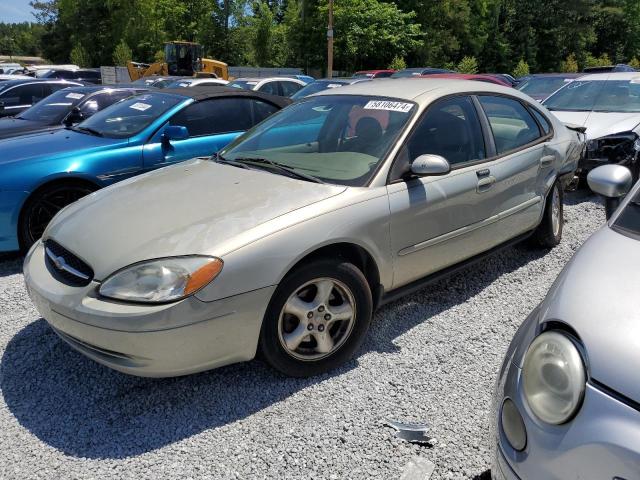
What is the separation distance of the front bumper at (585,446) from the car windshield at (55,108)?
7.95m

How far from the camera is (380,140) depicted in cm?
326

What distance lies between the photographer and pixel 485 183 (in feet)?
11.7

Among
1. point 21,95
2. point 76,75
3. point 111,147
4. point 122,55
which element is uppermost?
point 122,55

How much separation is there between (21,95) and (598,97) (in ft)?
36.9

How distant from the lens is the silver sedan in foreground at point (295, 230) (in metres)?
2.42

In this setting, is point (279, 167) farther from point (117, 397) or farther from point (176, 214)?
point (117, 397)

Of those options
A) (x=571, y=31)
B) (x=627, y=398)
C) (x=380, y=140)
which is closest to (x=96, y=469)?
(x=627, y=398)

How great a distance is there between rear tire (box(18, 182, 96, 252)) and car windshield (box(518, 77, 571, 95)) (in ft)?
27.5

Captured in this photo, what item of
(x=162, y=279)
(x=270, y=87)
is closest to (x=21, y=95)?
(x=270, y=87)

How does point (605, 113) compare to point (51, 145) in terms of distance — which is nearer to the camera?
point (51, 145)

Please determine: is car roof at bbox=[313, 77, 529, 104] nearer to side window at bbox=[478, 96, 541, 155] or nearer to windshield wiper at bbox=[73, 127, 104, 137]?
side window at bbox=[478, 96, 541, 155]

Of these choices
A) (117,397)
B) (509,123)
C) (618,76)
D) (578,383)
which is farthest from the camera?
(618,76)

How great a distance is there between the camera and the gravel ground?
90.4 inches

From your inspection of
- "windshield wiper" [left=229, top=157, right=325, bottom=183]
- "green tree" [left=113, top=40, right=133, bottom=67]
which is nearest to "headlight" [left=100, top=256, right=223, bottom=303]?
"windshield wiper" [left=229, top=157, right=325, bottom=183]
